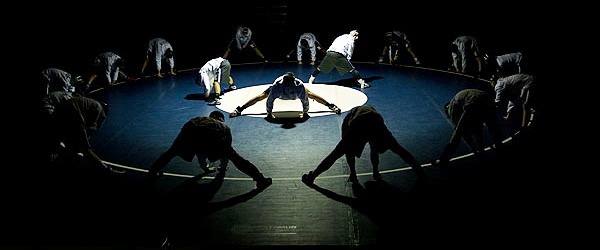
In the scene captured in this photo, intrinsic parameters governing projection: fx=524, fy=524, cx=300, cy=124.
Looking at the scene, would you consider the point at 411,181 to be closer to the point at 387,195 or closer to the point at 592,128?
the point at 387,195

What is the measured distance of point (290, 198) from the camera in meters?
6.18

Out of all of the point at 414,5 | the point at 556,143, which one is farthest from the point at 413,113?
the point at 414,5

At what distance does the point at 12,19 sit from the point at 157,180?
9.25 meters

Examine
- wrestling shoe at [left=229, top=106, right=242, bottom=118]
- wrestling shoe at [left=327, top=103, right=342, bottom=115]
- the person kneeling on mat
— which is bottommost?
wrestling shoe at [left=229, top=106, right=242, bottom=118]

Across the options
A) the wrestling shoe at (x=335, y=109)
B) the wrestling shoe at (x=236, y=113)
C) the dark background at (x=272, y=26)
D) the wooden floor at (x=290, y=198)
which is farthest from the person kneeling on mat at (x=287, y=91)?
the dark background at (x=272, y=26)

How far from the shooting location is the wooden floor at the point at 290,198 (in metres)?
5.22

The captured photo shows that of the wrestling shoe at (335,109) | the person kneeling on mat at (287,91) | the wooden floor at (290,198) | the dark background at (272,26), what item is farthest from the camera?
the dark background at (272,26)

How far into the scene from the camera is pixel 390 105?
10336 millimetres

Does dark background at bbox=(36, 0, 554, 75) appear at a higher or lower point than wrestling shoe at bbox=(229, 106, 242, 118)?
higher

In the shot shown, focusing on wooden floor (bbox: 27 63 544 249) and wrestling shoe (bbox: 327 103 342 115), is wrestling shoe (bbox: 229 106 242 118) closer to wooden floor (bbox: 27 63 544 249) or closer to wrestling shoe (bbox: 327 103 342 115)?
wooden floor (bbox: 27 63 544 249)

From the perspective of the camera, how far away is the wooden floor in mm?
5219

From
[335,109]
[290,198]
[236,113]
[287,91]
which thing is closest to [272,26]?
[236,113]

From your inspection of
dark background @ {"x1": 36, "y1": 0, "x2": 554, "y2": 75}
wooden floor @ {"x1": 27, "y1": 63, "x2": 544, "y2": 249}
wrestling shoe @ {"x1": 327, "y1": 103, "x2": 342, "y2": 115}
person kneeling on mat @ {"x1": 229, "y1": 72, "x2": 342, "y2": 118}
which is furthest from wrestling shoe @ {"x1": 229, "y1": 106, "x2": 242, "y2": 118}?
dark background @ {"x1": 36, "y1": 0, "x2": 554, "y2": 75}

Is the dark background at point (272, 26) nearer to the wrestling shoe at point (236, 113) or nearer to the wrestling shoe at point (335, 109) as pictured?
the wrestling shoe at point (335, 109)
